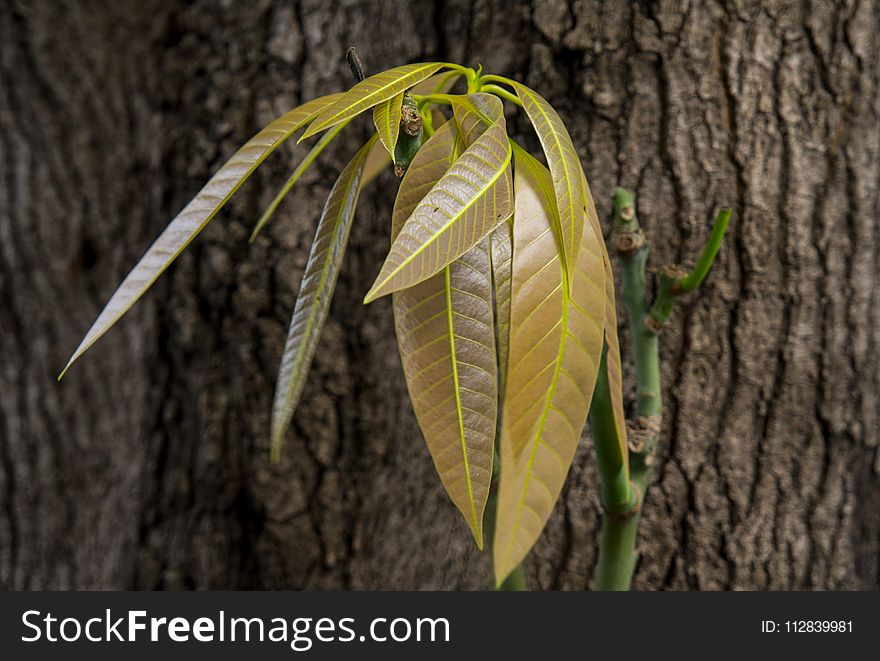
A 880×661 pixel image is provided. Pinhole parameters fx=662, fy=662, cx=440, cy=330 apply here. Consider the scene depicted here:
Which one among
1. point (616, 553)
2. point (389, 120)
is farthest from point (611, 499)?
point (389, 120)

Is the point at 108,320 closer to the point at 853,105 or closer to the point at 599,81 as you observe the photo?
the point at 599,81

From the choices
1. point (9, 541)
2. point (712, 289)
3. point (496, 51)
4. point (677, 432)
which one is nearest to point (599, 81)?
point (496, 51)

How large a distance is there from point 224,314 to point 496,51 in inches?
18.1

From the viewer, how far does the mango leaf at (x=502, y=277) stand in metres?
0.36

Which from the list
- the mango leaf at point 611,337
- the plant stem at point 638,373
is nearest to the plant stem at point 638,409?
the plant stem at point 638,373

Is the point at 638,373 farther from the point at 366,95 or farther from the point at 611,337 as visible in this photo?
the point at 366,95

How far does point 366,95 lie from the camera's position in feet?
1.15

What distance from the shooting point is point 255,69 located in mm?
831

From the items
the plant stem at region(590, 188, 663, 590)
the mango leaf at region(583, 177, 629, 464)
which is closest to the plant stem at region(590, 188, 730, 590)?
the plant stem at region(590, 188, 663, 590)

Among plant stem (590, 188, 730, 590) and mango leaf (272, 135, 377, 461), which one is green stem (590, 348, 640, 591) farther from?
mango leaf (272, 135, 377, 461)

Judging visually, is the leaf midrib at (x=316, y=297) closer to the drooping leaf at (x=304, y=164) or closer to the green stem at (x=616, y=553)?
the drooping leaf at (x=304, y=164)

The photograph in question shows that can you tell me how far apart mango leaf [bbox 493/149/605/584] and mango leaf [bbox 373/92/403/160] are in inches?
3.2

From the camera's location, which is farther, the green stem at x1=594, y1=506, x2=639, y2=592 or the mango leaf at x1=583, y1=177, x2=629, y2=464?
the green stem at x1=594, y1=506, x2=639, y2=592

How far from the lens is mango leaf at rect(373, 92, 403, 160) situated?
13.3 inches
